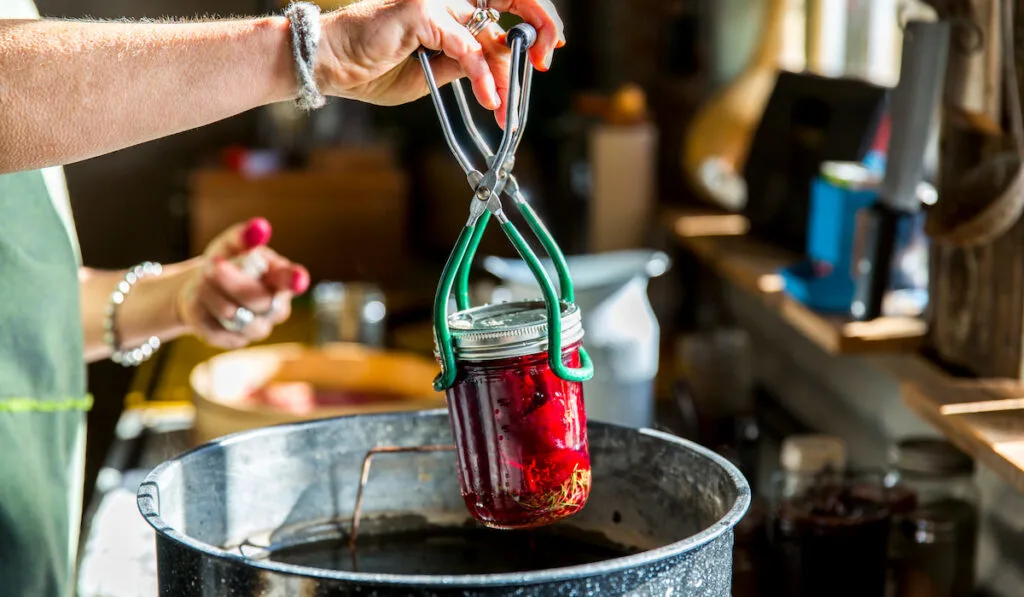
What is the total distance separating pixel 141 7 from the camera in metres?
5.18

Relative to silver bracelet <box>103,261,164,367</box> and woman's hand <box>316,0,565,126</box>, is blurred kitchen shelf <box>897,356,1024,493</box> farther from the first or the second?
silver bracelet <box>103,261,164,367</box>

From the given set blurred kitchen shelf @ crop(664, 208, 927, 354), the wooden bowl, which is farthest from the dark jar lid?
the wooden bowl

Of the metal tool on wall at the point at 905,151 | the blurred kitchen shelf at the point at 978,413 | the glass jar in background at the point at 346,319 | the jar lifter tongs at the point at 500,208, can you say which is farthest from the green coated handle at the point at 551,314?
the glass jar in background at the point at 346,319

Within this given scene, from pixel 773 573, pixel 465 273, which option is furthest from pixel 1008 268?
pixel 465 273

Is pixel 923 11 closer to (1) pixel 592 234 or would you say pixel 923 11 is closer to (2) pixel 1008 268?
(2) pixel 1008 268

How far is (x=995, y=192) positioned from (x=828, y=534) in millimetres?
426

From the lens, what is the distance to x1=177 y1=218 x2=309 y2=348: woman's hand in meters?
1.33

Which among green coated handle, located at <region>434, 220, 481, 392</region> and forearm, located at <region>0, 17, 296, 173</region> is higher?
forearm, located at <region>0, 17, 296, 173</region>

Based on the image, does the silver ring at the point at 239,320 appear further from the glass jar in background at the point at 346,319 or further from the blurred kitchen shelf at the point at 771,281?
the glass jar in background at the point at 346,319

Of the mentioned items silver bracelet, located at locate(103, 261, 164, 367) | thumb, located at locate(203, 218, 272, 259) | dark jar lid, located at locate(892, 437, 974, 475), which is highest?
thumb, located at locate(203, 218, 272, 259)

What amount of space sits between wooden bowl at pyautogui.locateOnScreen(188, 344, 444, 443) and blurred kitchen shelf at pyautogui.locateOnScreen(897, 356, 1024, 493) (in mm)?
786

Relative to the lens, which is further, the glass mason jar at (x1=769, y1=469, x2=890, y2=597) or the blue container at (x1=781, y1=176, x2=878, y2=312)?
the blue container at (x1=781, y1=176, x2=878, y2=312)

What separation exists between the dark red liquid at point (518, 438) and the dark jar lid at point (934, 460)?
77cm

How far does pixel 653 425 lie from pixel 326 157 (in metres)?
2.49
